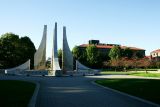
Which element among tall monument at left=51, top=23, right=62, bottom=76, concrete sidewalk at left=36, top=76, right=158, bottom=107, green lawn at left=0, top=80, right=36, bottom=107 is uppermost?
tall monument at left=51, top=23, right=62, bottom=76

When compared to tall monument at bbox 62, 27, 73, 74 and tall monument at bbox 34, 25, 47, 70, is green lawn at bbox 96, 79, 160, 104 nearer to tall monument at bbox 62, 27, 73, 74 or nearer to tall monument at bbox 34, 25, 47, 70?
tall monument at bbox 62, 27, 73, 74

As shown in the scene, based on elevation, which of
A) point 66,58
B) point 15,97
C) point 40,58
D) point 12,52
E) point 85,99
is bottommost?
point 85,99

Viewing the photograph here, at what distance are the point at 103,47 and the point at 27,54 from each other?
7229 cm

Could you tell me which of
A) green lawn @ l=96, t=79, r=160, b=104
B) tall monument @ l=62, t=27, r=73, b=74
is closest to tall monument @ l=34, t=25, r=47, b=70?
tall monument @ l=62, t=27, r=73, b=74

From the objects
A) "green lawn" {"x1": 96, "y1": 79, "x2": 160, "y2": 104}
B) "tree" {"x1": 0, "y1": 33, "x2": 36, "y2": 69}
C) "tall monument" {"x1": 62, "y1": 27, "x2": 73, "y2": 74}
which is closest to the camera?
"green lawn" {"x1": 96, "y1": 79, "x2": 160, "y2": 104}

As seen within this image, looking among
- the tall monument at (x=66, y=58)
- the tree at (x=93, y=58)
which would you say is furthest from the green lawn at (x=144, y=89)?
the tree at (x=93, y=58)

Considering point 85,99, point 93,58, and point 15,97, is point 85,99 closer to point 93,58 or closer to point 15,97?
point 15,97

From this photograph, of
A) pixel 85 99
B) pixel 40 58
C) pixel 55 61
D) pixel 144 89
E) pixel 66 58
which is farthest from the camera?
pixel 40 58

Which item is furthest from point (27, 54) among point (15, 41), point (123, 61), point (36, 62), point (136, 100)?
point (136, 100)

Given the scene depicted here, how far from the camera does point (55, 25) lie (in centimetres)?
6119

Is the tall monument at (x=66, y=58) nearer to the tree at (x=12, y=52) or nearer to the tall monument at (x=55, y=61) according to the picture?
the tall monument at (x=55, y=61)

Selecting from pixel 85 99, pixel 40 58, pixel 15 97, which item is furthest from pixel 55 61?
pixel 85 99

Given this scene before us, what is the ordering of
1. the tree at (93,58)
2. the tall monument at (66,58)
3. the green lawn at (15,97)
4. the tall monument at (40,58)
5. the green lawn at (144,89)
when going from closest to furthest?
the green lawn at (15,97), the green lawn at (144,89), the tall monument at (66,58), the tall monument at (40,58), the tree at (93,58)

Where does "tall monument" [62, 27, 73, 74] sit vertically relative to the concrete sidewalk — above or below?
above
